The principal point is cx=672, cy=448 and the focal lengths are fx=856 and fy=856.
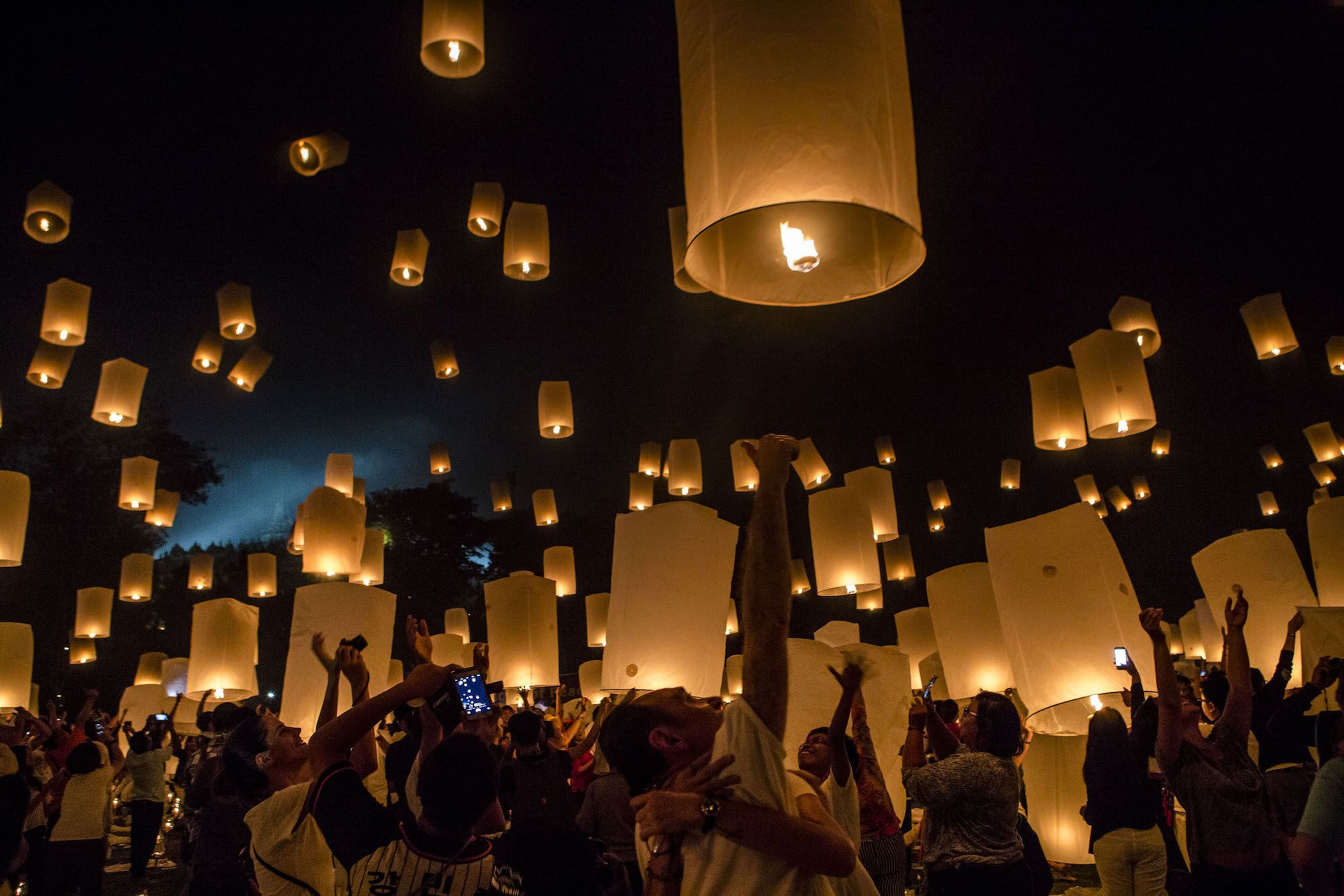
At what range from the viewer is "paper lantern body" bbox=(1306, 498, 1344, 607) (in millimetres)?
7043

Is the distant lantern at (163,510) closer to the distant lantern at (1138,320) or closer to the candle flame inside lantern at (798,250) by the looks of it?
the distant lantern at (1138,320)

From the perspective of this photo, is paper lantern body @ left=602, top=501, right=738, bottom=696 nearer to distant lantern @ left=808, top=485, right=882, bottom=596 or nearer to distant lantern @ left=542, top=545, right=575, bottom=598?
distant lantern @ left=808, top=485, right=882, bottom=596

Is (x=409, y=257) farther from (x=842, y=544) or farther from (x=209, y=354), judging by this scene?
(x=842, y=544)

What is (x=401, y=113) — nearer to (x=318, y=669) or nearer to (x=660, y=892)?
(x=318, y=669)

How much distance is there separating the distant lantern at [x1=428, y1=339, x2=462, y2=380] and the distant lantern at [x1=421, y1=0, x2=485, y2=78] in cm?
635

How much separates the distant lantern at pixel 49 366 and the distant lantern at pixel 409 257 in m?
3.35

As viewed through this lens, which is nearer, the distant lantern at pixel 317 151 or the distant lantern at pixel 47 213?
the distant lantern at pixel 317 151

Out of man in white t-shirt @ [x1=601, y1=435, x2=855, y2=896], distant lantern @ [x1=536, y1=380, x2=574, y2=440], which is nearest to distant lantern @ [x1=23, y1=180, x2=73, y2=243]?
distant lantern @ [x1=536, y1=380, x2=574, y2=440]

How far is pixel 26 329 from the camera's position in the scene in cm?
1627

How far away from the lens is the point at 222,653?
27.0 ft

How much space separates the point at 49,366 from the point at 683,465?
7.36 meters

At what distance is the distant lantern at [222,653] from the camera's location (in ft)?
26.8

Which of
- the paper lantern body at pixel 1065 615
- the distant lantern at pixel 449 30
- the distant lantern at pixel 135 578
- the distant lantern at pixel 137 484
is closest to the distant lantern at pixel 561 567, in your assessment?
the distant lantern at pixel 135 578

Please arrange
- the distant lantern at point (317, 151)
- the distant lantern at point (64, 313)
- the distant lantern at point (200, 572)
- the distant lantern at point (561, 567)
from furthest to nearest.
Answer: the distant lantern at point (561, 567), the distant lantern at point (200, 572), the distant lantern at point (64, 313), the distant lantern at point (317, 151)
